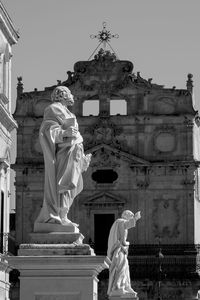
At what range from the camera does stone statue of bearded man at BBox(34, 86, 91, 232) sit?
12.2 meters

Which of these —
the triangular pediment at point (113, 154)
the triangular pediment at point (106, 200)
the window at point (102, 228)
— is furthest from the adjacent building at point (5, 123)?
the window at point (102, 228)

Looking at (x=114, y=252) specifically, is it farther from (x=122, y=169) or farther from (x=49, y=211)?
(x=122, y=169)

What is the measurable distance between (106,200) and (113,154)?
2291 mm

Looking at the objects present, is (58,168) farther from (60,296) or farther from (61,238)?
(60,296)

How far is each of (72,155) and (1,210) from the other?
72.6 feet

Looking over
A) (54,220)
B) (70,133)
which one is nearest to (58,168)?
(70,133)

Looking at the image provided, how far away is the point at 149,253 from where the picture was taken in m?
55.1

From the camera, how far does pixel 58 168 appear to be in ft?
40.4

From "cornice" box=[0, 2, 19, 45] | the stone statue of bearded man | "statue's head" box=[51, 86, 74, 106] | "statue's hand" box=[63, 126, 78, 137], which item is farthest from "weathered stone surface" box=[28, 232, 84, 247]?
"cornice" box=[0, 2, 19, 45]

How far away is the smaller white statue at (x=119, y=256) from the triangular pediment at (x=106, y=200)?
103ft

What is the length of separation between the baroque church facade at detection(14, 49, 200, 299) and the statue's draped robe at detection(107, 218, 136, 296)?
31.0 meters

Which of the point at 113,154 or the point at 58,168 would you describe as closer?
the point at 58,168

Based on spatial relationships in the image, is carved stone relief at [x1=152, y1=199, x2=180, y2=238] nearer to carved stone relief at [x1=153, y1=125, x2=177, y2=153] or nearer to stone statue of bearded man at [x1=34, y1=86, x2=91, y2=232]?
carved stone relief at [x1=153, y1=125, x2=177, y2=153]

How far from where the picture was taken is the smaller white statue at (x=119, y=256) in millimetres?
22391
